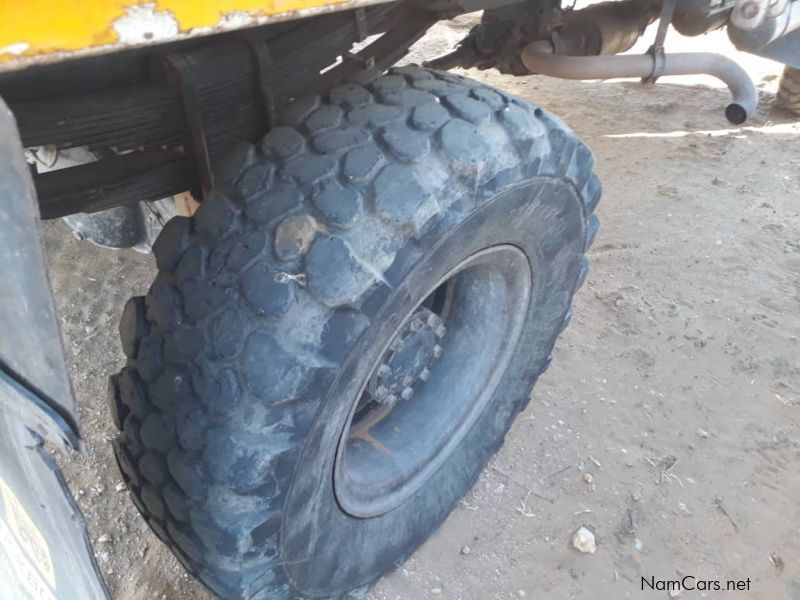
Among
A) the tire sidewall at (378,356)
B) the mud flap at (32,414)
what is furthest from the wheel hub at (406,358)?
the mud flap at (32,414)

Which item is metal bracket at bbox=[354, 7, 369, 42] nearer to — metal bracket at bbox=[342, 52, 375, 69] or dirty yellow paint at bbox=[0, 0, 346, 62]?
metal bracket at bbox=[342, 52, 375, 69]

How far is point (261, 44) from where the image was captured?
1496 mm

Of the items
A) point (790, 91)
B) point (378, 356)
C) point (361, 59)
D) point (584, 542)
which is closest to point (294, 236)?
point (378, 356)

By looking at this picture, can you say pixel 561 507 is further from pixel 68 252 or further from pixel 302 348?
pixel 68 252

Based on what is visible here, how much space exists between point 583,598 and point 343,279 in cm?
122

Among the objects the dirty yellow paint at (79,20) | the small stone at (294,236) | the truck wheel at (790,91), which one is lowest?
the truck wheel at (790,91)

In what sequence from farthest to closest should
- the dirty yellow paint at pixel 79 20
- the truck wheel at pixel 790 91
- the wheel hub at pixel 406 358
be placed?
1. the truck wheel at pixel 790 91
2. the wheel hub at pixel 406 358
3. the dirty yellow paint at pixel 79 20

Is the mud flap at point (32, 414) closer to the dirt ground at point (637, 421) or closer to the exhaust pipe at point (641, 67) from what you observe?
the dirt ground at point (637, 421)

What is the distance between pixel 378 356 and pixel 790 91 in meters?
3.85

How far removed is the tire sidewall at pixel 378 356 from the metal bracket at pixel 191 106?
0.46 meters

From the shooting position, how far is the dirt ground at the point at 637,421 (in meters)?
2.06

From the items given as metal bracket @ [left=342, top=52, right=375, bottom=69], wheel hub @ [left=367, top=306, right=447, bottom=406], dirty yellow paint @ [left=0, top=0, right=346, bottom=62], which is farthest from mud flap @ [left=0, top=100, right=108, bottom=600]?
metal bracket @ [left=342, top=52, right=375, bottom=69]

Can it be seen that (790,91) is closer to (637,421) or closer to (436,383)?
(637,421)

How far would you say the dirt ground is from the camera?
2061 millimetres
